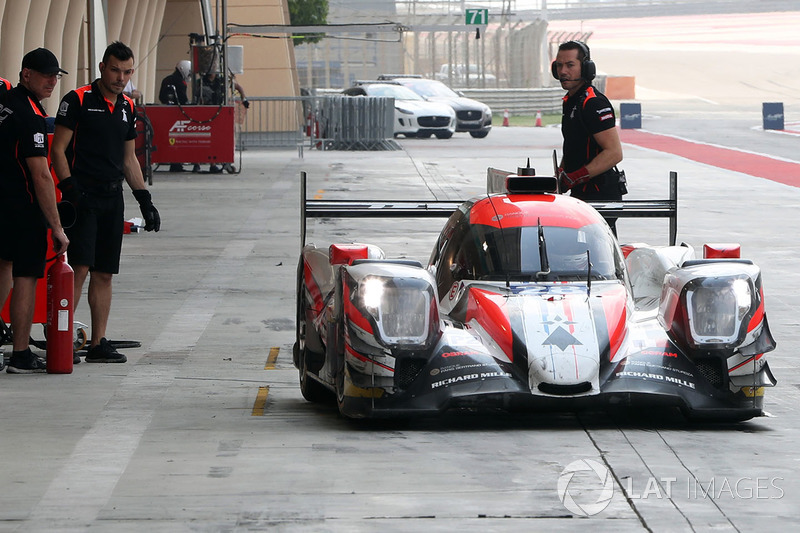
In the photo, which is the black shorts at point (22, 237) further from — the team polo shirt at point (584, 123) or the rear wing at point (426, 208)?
the team polo shirt at point (584, 123)

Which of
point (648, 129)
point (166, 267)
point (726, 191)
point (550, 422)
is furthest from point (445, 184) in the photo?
point (648, 129)

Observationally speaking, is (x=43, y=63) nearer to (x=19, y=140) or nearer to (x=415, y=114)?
(x=19, y=140)

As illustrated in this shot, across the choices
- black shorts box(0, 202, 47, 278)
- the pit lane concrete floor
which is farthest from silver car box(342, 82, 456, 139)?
black shorts box(0, 202, 47, 278)

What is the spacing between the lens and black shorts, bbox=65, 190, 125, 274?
8492 millimetres

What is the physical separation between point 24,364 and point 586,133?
3.86 m

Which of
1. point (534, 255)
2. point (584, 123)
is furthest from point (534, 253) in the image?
point (584, 123)

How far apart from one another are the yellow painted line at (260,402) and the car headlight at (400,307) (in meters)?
0.94

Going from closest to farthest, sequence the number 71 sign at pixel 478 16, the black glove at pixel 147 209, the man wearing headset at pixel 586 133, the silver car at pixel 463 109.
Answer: the black glove at pixel 147 209
the man wearing headset at pixel 586 133
the silver car at pixel 463 109
the number 71 sign at pixel 478 16

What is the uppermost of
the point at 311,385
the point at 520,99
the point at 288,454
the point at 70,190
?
the point at 520,99

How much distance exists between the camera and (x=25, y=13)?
73.7ft

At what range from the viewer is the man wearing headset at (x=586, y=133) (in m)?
9.17

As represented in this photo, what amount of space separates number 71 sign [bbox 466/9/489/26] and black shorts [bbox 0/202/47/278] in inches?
1210

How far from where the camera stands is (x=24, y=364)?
8.26 m

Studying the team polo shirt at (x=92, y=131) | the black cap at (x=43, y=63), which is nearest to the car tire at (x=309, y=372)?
the team polo shirt at (x=92, y=131)
